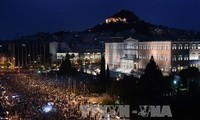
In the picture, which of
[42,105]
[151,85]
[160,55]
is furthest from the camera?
[160,55]

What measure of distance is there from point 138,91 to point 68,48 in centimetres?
5251

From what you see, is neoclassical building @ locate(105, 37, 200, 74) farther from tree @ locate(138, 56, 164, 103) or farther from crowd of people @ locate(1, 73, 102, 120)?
crowd of people @ locate(1, 73, 102, 120)

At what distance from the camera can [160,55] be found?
42.0 metres

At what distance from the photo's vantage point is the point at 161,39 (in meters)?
43.5

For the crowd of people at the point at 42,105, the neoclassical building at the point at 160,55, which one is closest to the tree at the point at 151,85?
the crowd of people at the point at 42,105

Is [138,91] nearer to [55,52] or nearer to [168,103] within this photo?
[168,103]

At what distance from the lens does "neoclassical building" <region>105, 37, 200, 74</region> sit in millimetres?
40969

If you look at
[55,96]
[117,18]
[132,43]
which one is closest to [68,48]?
[132,43]

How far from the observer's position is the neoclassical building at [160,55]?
4097cm

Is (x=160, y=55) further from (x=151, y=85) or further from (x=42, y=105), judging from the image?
(x=42, y=105)

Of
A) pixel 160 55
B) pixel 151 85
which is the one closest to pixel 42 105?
pixel 151 85

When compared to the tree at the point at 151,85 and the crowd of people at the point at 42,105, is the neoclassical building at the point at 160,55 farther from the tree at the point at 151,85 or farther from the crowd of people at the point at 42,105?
the crowd of people at the point at 42,105

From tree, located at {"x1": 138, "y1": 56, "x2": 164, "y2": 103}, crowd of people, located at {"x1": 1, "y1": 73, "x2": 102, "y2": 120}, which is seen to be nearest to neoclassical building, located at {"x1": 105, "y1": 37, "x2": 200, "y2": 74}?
tree, located at {"x1": 138, "y1": 56, "x2": 164, "y2": 103}

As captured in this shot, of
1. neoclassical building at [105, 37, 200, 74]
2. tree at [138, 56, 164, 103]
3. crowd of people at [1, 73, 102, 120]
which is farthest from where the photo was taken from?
neoclassical building at [105, 37, 200, 74]
